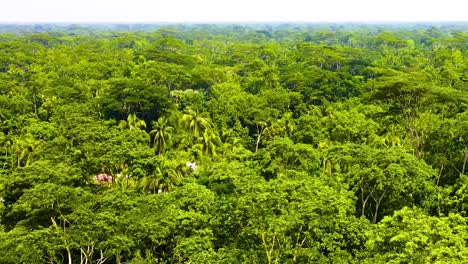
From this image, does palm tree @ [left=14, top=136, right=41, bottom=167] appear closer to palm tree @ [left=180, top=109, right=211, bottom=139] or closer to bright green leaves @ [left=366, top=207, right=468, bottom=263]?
palm tree @ [left=180, top=109, right=211, bottom=139]

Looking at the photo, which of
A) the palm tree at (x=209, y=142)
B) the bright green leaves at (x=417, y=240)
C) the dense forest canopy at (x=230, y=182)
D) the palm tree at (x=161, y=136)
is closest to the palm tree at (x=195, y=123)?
the dense forest canopy at (x=230, y=182)

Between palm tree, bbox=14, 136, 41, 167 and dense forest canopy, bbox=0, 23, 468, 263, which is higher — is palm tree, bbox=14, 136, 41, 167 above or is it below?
below

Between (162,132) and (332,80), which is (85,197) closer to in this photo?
(162,132)

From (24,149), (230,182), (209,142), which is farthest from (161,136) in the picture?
(230,182)

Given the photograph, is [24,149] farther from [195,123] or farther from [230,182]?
[230,182]

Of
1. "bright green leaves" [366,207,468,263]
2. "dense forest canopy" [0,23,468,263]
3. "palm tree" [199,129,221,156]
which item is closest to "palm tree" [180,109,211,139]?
"dense forest canopy" [0,23,468,263]

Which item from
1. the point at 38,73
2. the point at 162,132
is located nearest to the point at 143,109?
the point at 162,132
